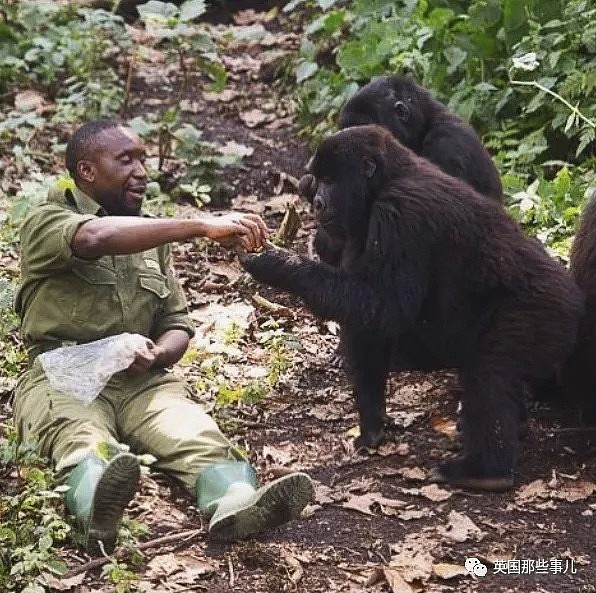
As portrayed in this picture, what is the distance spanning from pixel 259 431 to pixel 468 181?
1972 millimetres

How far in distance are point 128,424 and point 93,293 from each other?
632mm

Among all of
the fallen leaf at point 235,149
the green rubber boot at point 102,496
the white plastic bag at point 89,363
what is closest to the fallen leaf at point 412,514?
the green rubber boot at point 102,496

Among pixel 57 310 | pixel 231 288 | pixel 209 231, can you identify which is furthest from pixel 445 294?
pixel 231 288

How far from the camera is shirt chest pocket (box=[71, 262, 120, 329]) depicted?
5352 mm

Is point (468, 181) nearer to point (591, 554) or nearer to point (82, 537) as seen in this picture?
point (591, 554)

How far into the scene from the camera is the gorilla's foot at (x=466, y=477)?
206 inches

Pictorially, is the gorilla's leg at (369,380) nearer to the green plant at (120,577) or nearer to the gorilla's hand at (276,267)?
the gorilla's hand at (276,267)

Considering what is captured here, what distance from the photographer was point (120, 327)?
5453mm

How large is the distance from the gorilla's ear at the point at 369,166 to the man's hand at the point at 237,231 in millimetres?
631

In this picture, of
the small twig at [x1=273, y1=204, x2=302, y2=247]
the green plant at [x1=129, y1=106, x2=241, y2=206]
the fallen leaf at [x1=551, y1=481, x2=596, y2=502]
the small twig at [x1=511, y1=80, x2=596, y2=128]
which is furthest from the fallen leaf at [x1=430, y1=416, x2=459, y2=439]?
the green plant at [x1=129, y1=106, x2=241, y2=206]

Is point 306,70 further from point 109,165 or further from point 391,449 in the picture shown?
point 391,449

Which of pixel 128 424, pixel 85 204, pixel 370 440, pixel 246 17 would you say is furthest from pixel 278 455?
pixel 246 17

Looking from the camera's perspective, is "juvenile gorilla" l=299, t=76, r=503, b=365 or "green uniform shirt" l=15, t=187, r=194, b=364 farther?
"juvenile gorilla" l=299, t=76, r=503, b=365

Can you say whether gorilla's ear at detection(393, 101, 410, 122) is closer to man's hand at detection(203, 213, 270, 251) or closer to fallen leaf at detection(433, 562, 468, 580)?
man's hand at detection(203, 213, 270, 251)
